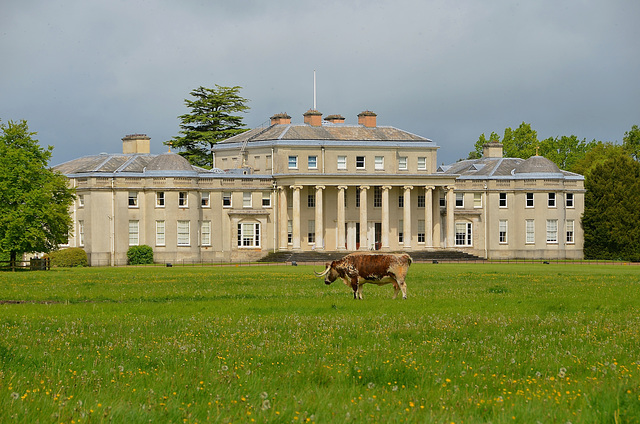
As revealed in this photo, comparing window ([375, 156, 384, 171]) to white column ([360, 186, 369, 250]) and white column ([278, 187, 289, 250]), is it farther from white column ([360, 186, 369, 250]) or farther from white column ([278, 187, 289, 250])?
white column ([278, 187, 289, 250])

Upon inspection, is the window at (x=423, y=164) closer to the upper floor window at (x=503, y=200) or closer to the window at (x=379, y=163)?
the window at (x=379, y=163)

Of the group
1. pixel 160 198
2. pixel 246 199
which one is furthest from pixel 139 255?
pixel 246 199

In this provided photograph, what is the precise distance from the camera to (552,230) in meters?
93.6

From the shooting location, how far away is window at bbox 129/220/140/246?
83.9 metres

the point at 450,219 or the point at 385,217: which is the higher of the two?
the point at 385,217

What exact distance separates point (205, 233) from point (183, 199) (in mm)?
3908

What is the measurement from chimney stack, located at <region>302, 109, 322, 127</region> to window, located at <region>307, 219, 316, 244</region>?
10.8 metres

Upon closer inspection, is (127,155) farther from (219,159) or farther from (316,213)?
(316,213)

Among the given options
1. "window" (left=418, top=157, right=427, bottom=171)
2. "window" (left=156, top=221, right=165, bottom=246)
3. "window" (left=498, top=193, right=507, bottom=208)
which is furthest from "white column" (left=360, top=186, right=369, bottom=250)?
"window" (left=156, top=221, right=165, bottom=246)

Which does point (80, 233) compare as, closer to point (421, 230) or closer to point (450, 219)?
point (421, 230)

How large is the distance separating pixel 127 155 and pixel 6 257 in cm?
1574

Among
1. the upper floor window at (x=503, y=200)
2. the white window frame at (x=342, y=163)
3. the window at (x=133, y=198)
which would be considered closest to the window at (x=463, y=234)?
the upper floor window at (x=503, y=200)

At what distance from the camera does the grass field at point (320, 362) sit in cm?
1047

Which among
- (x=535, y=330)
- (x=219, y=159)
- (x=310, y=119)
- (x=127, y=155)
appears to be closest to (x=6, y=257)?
(x=127, y=155)
